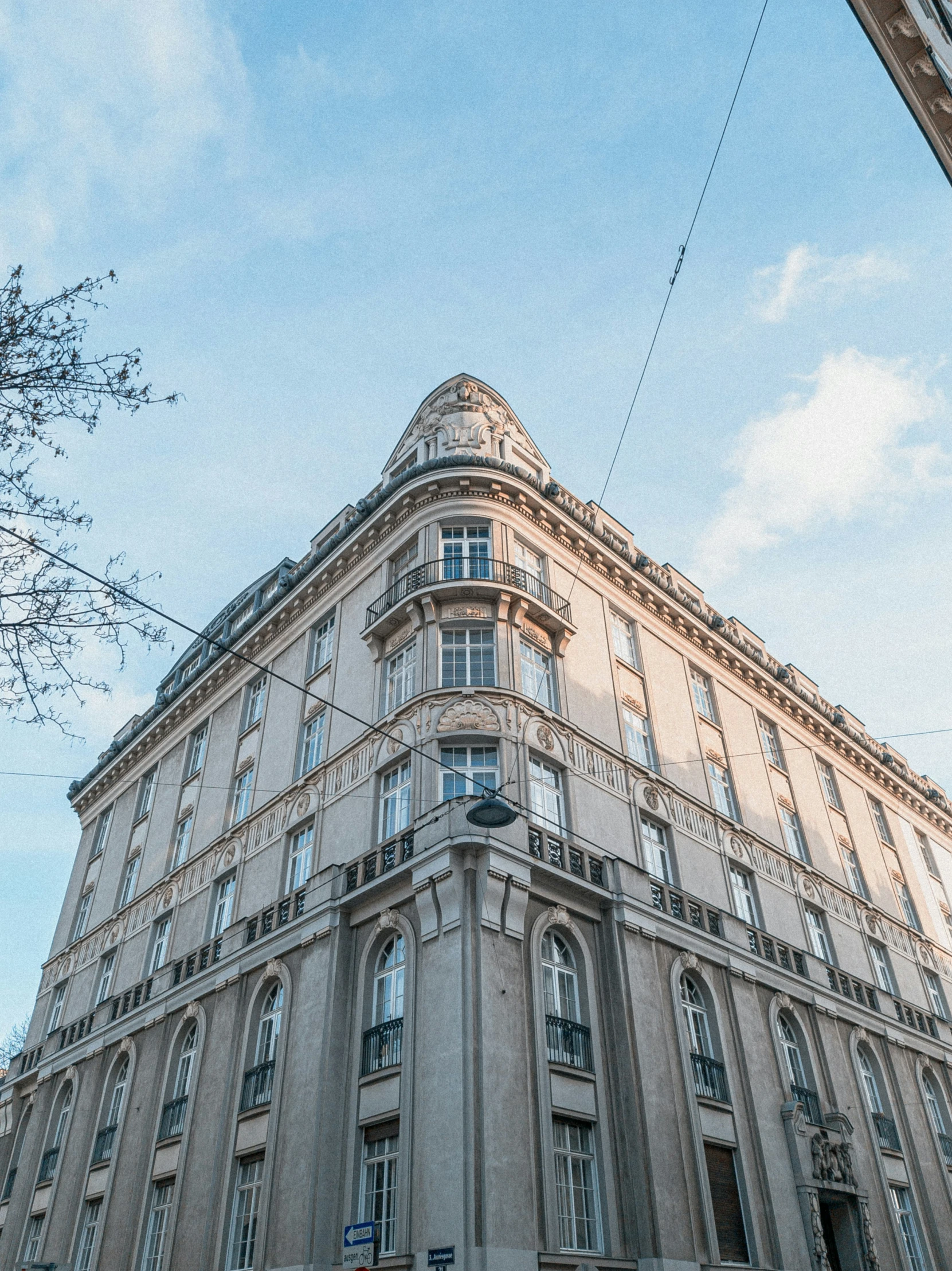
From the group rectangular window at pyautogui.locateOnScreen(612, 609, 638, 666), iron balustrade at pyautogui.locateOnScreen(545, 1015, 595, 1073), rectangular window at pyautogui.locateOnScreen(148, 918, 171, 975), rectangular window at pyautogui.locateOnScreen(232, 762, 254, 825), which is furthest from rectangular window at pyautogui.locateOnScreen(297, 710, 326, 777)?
iron balustrade at pyautogui.locateOnScreen(545, 1015, 595, 1073)

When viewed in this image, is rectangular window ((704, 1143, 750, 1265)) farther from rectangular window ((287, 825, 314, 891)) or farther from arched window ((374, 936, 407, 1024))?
rectangular window ((287, 825, 314, 891))

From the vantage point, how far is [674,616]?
31.5 m

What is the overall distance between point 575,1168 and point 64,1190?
16189 mm

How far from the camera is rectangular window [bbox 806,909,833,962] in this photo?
94.8 ft

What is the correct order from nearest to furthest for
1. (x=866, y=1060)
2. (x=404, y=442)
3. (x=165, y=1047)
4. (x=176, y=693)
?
(x=165, y=1047) → (x=866, y=1060) → (x=404, y=442) → (x=176, y=693)

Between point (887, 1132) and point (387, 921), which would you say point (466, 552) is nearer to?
point (387, 921)

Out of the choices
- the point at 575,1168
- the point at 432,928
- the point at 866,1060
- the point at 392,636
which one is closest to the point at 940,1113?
the point at 866,1060

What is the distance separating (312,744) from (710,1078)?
42.8 ft

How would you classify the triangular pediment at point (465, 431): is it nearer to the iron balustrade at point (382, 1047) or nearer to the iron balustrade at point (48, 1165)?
the iron balustrade at point (382, 1047)

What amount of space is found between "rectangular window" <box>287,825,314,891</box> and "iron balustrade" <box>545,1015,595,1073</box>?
7746mm

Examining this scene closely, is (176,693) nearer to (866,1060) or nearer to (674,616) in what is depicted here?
(674,616)

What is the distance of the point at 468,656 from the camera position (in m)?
24.0

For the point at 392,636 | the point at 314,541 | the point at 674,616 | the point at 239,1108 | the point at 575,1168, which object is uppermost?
the point at 314,541

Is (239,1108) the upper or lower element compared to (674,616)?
lower
